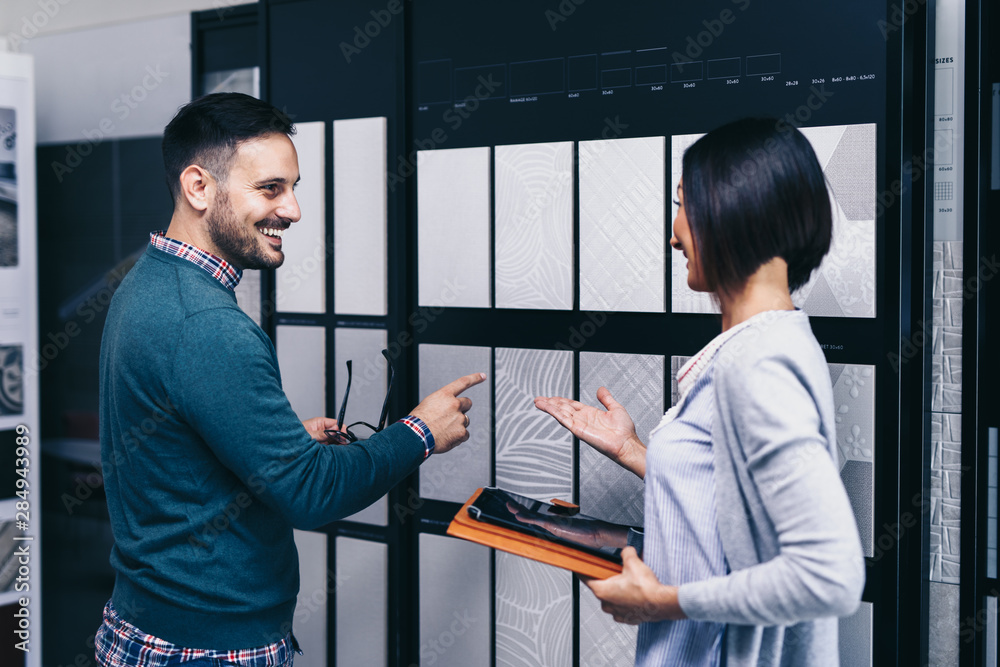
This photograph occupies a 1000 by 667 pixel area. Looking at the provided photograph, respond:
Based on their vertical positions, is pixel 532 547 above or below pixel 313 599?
above

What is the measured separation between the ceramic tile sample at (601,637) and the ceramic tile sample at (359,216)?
876mm

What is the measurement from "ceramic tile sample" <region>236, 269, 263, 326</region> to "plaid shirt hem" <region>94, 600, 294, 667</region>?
109 centimetres

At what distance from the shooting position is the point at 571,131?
1.68 meters

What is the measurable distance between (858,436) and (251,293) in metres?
1.71

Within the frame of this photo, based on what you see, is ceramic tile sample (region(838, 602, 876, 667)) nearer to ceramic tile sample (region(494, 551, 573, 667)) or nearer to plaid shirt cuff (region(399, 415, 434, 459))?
ceramic tile sample (region(494, 551, 573, 667))

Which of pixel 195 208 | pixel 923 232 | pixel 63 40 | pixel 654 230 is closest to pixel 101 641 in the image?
pixel 195 208

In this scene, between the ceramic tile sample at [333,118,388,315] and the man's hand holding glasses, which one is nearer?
the man's hand holding glasses

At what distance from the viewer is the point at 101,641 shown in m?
1.36

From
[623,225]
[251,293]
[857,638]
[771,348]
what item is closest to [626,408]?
[623,225]

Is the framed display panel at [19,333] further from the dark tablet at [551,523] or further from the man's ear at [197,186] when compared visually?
the dark tablet at [551,523]

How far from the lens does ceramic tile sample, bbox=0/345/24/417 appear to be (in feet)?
7.65

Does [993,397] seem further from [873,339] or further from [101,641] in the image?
[101,641]

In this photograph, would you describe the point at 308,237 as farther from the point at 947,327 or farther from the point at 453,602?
the point at 947,327

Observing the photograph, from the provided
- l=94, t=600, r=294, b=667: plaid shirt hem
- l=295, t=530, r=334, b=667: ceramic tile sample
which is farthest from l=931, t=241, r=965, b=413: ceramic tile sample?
l=295, t=530, r=334, b=667: ceramic tile sample
